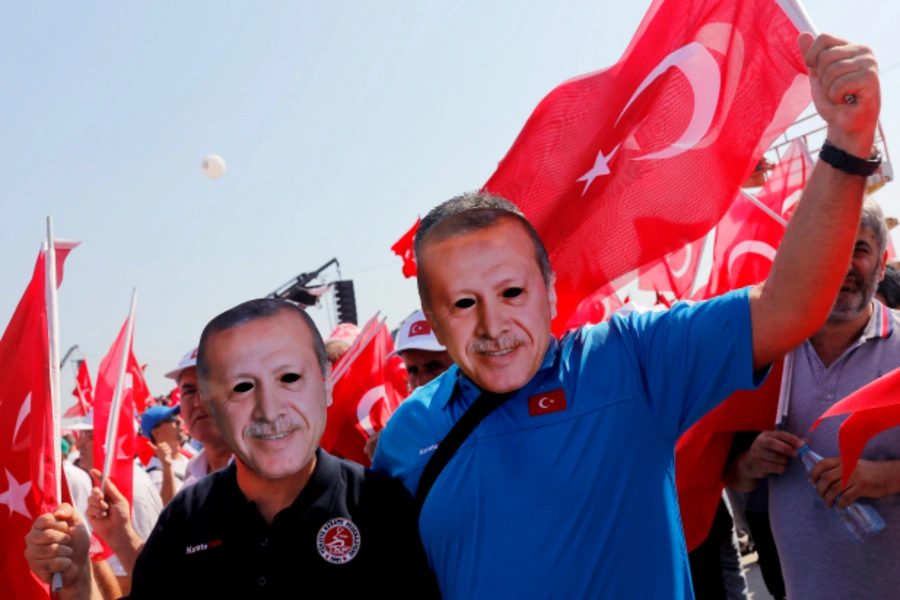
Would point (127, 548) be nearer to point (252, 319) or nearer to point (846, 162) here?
point (252, 319)

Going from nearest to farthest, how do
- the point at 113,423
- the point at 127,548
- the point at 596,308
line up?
the point at 127,548, the point at 113,423, the point at 596,308

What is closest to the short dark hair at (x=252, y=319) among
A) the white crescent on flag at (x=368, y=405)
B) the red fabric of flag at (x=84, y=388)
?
the white crescent on flag at (x=368, y=405)

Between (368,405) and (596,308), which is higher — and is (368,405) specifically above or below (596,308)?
below

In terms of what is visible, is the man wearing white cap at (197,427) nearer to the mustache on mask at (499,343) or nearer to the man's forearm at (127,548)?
the man's forearm at (127,548)

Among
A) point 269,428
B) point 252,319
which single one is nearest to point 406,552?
point 269,428

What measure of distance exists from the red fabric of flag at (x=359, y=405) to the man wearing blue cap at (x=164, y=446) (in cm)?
168

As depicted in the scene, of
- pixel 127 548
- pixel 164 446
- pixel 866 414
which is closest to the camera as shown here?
pixel 866 414

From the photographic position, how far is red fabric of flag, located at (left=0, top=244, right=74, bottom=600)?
308cm

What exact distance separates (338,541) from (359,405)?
9.31ft

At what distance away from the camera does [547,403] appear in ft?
7.07

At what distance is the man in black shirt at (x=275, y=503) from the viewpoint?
2.06 meters

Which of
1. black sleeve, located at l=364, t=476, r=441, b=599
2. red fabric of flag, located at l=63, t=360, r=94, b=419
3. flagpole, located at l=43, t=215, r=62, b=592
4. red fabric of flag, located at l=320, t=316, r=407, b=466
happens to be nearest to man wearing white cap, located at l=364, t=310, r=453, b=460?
red fabric of flag, located at l=320, t=316, r=407, b=466

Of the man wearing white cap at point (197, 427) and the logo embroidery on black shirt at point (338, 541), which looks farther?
the man wearing white cap at point (197, 427)

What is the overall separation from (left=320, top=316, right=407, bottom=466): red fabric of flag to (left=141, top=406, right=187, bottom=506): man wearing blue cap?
168 cm
